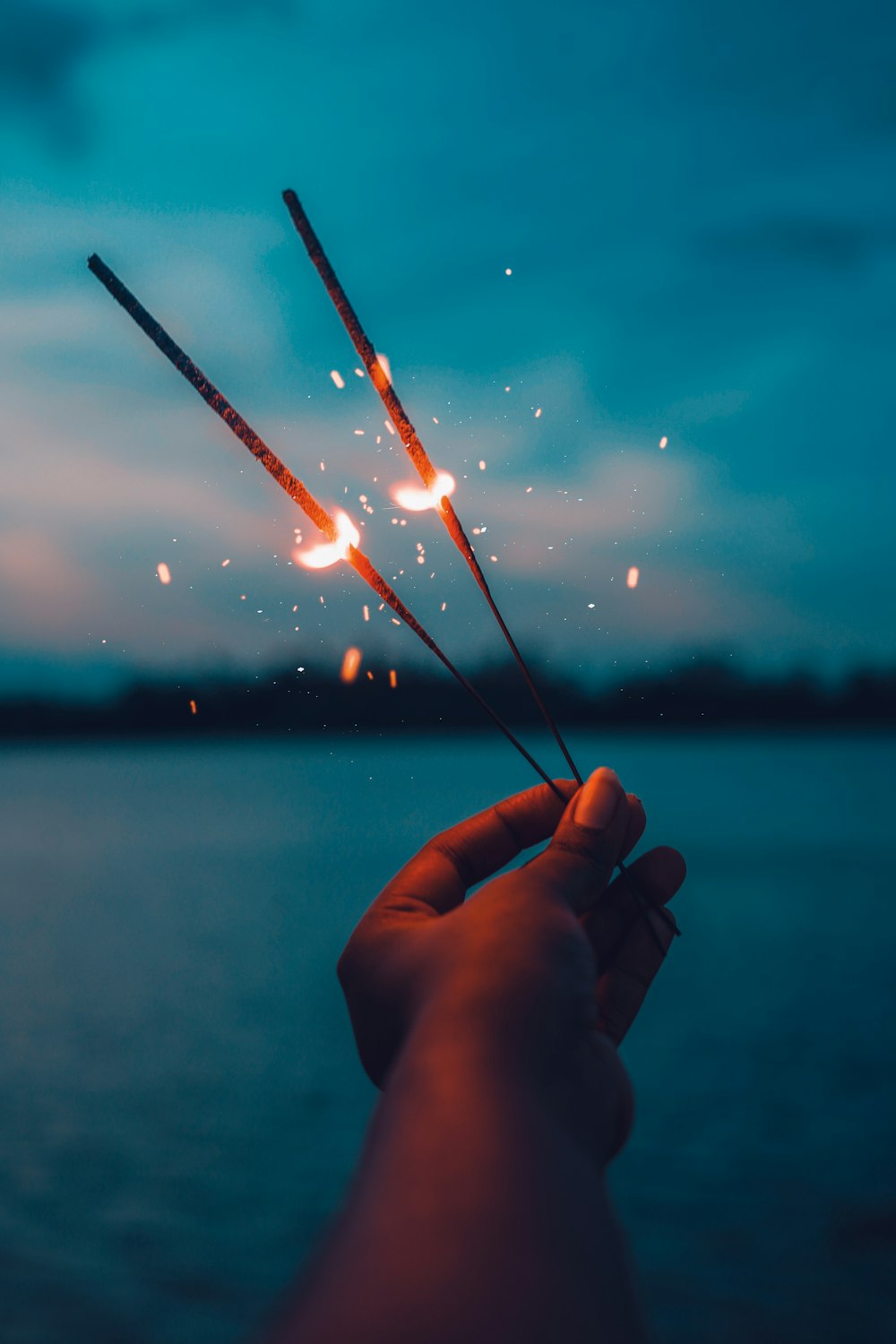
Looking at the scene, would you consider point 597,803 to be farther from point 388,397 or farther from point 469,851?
point 388,397

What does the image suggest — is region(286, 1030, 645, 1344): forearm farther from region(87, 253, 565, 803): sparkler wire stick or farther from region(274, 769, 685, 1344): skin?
region(87, 253, 565, 803): sparkler wire stick

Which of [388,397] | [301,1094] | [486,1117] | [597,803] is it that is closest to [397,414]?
[388,397]

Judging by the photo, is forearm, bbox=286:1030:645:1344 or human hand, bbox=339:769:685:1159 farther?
human hand, bbox=339:769:685:1159

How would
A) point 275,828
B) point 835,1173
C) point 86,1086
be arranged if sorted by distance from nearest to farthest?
1. point 835,1173
2. point 86,1086
3. point 275,828

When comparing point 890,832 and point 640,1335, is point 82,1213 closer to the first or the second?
point 640,1335

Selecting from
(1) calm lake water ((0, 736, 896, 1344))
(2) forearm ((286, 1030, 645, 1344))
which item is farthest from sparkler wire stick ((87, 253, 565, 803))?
(1) calm lake water ((0, 736, 896, 1344))

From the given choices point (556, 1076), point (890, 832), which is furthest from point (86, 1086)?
point (890, 832)
